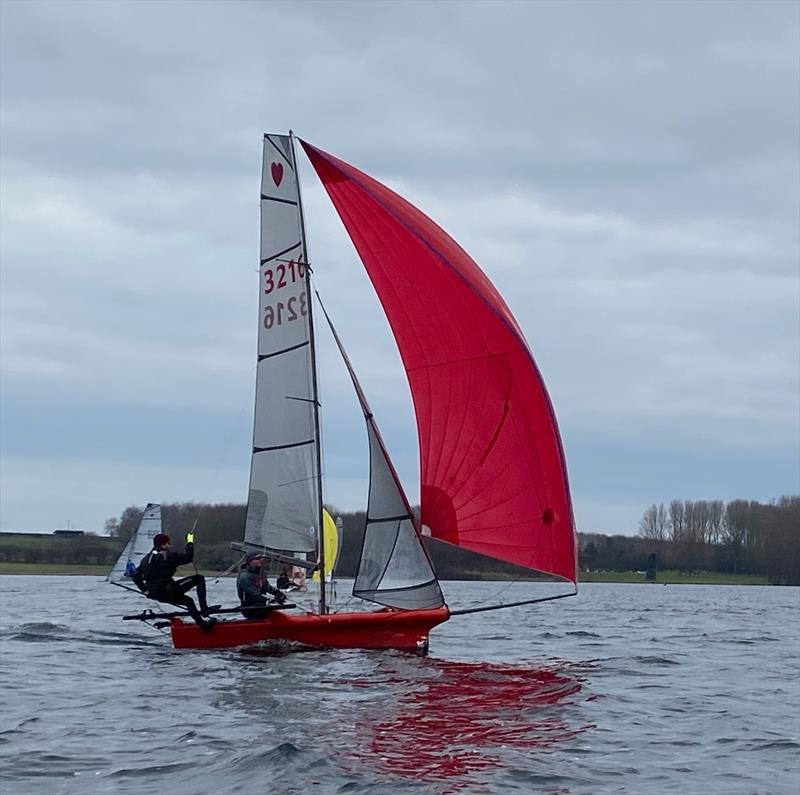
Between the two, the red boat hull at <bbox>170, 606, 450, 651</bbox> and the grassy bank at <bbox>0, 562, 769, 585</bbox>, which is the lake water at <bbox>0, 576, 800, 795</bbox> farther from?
the grassy bank at <bbox>0, 562, 769, 585</bbox>

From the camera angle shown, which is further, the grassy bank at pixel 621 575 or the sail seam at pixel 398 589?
the grassy bank at pixel 621 575

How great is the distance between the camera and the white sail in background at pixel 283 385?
702 inches

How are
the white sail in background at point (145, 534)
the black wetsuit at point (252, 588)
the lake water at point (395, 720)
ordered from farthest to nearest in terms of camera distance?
the white sail in background at point (145, 534) → the black wetsuit at point (252, 588) → the lake water at point (395, 720)

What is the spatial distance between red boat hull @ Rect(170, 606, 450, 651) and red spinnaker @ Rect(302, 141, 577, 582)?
1.24 metres

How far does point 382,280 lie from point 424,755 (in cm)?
862

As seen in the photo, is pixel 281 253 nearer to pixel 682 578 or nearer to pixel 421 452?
pixel 421 452

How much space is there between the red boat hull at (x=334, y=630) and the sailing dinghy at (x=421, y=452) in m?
0.02

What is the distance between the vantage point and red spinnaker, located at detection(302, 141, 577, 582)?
1652 cm

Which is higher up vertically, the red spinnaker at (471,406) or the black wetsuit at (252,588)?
the red spinnaker at (471,406)

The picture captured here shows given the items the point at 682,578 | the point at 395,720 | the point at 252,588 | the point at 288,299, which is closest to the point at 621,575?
the point at 682,578

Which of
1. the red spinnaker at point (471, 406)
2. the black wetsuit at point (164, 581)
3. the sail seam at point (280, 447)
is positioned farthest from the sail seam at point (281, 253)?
the black wetsuit at point (164, 581)

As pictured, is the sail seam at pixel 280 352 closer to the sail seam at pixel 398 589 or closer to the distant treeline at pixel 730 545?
the sail seam at pixel 398 589

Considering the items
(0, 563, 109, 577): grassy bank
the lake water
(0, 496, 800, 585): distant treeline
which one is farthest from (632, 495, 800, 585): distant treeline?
the lake water

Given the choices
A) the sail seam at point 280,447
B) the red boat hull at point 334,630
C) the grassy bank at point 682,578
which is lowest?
the red boat hull at point 334,630
